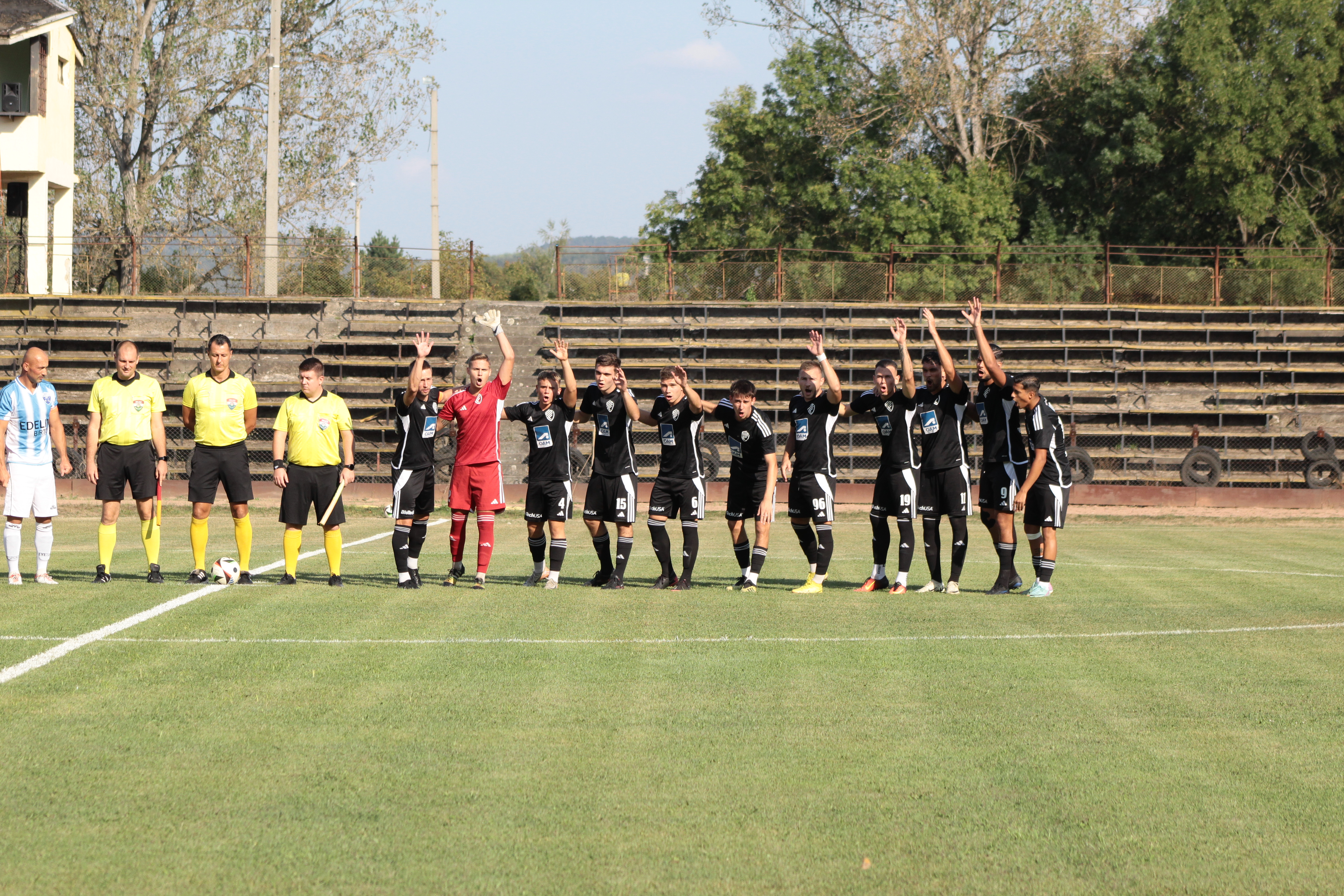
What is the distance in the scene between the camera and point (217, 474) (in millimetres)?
12453

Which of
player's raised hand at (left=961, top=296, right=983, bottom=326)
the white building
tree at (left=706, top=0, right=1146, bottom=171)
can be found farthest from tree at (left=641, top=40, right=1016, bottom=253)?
player's raised hand at (left=961, top=296, right=983, bottom=326)

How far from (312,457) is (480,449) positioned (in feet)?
5.24

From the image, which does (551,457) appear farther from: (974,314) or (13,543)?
(13,543)

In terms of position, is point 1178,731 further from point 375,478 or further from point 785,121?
point 785,121

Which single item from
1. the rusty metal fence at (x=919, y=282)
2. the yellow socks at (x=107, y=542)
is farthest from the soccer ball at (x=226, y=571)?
the rusty metal fence at (x=919, y=282)

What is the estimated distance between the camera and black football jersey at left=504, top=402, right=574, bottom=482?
12.5 metres

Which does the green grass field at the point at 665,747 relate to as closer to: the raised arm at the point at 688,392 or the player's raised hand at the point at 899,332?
the raised arm at the point at 688,392

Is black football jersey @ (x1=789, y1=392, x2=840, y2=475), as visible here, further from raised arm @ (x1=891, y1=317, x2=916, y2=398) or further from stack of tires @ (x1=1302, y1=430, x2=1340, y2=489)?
stack of tires @ (x1=1302, y1=430, x2=1340, y2=489)

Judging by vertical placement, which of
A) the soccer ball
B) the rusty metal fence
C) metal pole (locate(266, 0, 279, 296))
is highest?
metal pole (locate(266, 0, 279, 296))

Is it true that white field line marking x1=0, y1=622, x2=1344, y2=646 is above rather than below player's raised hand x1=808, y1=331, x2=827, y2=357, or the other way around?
below

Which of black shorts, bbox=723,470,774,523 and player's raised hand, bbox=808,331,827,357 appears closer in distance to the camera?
player's raised hand, bbox=808,331,827,357

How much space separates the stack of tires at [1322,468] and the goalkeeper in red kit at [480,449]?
23.7 m

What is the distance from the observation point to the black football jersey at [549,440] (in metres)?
12.5

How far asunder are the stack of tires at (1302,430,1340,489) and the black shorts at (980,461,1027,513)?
801 inches
